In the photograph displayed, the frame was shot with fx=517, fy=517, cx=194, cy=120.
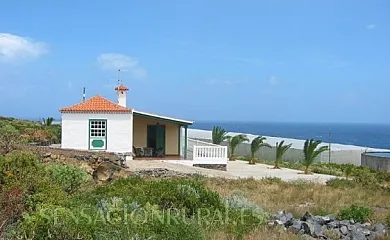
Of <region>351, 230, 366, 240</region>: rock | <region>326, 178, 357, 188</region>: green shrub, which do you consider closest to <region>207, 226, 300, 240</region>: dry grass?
<region>351, 230, 366, 240</region>: rock

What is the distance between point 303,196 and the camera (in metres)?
14.6

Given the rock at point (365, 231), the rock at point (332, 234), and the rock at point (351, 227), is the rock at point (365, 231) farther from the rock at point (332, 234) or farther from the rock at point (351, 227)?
the rock at point (332, 234)

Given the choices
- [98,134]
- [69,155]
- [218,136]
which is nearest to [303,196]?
[69,155]

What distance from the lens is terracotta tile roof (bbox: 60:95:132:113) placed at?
2489 cm

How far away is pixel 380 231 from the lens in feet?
29.2

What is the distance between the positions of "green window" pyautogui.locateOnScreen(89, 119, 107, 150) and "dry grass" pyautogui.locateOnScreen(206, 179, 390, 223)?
29.9 ft

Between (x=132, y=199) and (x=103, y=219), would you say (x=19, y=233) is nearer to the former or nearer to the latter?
(x=103, y=219)

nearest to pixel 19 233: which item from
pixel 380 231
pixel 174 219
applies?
pixel 174 219

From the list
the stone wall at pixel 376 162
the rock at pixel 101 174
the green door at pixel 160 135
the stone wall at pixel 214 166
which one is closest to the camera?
the rock at pixel 101 174

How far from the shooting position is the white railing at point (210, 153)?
82.8 feet

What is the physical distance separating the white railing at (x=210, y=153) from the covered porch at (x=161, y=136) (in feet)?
6.07

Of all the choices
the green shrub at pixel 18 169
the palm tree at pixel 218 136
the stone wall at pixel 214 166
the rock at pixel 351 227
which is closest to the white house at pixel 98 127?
the stone wall at pixel 214 166

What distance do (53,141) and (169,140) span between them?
663 cm

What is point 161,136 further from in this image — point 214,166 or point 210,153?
point 214,166
